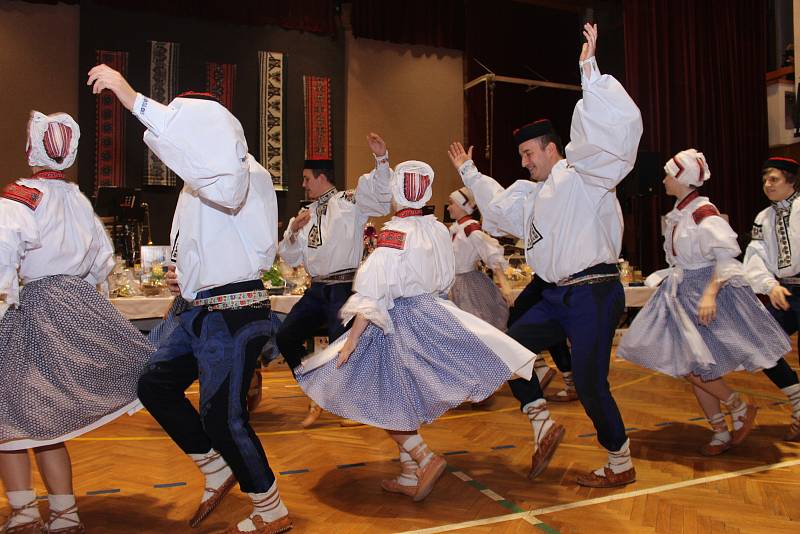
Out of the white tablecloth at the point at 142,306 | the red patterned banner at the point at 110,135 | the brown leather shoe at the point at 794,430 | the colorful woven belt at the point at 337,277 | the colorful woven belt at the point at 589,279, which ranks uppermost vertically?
the red patterned banner at the point at 110,135

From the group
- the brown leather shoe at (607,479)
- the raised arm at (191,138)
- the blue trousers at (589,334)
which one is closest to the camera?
the raised arm at (191,138)

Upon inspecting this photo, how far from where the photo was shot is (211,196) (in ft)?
6.64

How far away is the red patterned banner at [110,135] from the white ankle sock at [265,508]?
7.72m

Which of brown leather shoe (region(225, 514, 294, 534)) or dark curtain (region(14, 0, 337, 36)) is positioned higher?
dark curtain (region(14, 0, 337, 36))

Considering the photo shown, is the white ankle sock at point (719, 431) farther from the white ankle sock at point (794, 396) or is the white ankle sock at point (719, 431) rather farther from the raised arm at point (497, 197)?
the raised arm at point (497, 197)

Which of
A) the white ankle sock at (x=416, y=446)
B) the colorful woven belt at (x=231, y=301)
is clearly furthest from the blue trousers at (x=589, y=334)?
the colorful woven belt at (x=231, y=301)

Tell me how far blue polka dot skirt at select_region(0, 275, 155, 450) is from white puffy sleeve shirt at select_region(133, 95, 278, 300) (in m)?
0.34

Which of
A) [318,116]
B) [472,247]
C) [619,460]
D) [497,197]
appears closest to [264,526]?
[619,460]

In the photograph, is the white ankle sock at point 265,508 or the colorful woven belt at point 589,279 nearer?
the white ankle sock at point 265,508

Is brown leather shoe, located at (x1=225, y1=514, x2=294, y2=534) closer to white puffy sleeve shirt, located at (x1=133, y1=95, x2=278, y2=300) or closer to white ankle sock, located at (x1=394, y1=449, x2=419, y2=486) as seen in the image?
white ankle sock, located at (x1=394, y1=449, x2=419, y2=486)

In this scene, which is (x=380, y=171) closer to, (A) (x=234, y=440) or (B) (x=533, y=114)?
(A) (x=234, y=440)

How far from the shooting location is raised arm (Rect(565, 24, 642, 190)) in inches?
103

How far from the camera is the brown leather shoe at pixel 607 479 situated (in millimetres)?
2918

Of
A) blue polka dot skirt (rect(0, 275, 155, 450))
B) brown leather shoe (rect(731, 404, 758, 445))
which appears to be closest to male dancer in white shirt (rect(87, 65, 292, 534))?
blue polka dot skirt (rect(0, 275, 155, 450))
